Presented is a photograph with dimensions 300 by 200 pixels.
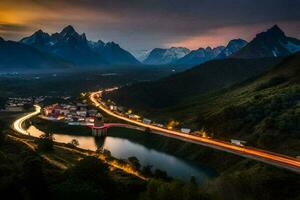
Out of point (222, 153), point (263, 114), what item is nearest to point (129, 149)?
point (222, 153)

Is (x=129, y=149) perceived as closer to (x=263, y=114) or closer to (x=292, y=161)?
(x=263, y=114)

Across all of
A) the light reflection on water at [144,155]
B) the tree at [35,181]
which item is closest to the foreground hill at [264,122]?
the light reflection on water at [144,155]

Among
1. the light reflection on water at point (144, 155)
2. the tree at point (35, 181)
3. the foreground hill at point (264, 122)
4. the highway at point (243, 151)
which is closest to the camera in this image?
the tree at point (35, 181)

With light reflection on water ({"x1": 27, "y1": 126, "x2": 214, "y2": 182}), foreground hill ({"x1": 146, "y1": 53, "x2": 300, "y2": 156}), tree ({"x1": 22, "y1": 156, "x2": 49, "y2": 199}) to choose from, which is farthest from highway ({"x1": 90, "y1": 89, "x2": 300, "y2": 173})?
tree ({"x1": 22, "y1": 156, "x2": 49, "y2": 199})

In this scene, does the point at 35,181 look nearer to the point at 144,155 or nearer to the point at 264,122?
the point at 144,155

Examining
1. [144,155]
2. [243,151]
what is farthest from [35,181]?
[144,155]

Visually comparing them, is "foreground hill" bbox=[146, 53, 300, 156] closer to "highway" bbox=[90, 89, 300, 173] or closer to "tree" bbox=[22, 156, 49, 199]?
"highway" bbox=[90, 89, 300, 173]

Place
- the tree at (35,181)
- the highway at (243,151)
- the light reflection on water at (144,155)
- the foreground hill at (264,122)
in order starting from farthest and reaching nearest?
1. the foreground hill at (264,122)
2. the light reflection on water at (144,155)
3. the highway at (243,151)
4. the tree at (35,181)

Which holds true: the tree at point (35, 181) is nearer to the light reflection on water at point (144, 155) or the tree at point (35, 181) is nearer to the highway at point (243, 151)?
the light reflection on water at point (144, 155)
